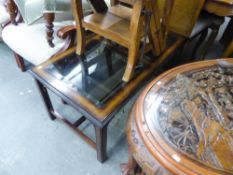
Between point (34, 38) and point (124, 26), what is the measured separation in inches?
24.7

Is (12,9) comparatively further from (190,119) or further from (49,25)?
(190,119)

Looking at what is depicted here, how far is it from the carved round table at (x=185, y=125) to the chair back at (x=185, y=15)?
0.64m

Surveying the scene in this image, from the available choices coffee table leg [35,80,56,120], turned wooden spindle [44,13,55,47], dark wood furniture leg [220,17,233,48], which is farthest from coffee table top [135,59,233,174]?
dark wood furniture leg [220,17,233,48]

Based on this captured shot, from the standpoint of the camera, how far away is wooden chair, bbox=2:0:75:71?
44.9 inches

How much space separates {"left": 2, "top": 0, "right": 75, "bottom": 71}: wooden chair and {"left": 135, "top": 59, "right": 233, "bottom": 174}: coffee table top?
26.0 inches

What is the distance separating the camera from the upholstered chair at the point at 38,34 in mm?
1116

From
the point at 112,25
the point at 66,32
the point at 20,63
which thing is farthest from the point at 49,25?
the point at 20,63

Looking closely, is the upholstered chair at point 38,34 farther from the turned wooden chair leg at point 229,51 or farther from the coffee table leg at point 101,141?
the turned wooden chair leg at point 229,51

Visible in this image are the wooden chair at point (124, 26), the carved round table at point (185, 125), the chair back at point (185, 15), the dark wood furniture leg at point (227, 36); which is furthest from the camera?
the dark wood furniture leg at point (227, 36)

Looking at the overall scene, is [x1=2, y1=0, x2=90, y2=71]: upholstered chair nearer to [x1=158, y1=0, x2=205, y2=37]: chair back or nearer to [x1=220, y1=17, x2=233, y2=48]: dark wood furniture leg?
[x1=158, y1=0, x2=205, y2=37]: chair back

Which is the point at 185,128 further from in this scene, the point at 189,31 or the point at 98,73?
the point at 189,31

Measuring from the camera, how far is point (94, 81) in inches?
37.5

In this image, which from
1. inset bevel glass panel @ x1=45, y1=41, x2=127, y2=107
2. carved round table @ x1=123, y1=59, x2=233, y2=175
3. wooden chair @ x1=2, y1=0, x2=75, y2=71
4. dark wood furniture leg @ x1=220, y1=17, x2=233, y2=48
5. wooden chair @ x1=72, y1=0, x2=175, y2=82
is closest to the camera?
carved round table @ x1=123, y1=59, x2=233, y2=175

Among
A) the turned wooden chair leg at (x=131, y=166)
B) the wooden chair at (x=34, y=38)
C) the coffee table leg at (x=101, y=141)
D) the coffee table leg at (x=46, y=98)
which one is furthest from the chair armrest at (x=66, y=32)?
the turned wooden chair leg at (x=131, y=166)
